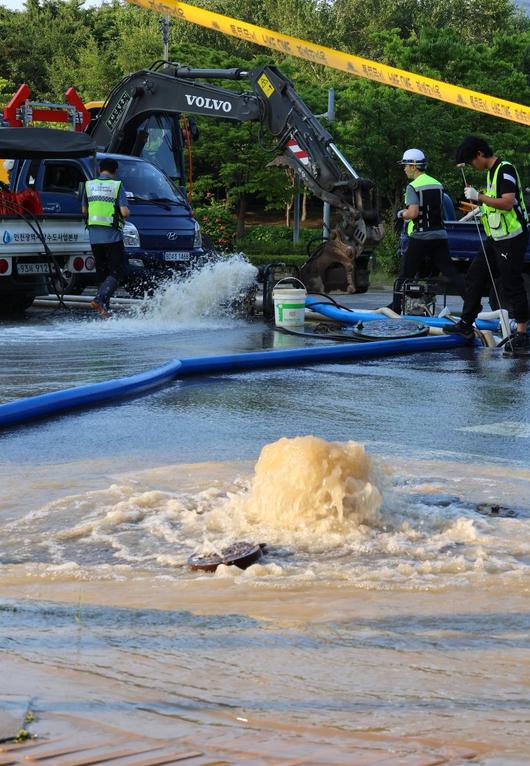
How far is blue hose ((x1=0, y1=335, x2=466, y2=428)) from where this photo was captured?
28.1ft

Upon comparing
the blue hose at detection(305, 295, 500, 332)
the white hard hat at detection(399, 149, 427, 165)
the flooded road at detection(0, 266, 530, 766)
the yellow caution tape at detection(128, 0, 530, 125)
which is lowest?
the flooded road at detection(0, 266, 530, 766)

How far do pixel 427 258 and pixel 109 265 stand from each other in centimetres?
422

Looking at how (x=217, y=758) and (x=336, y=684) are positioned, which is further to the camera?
(x=336, y=684)

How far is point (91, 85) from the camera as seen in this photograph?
5494cm

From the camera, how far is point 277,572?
4.69m

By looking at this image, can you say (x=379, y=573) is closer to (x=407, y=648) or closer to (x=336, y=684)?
(x=407, y=648)

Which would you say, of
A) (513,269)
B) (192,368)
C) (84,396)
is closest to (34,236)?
(192,368)

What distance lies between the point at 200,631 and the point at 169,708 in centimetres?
75

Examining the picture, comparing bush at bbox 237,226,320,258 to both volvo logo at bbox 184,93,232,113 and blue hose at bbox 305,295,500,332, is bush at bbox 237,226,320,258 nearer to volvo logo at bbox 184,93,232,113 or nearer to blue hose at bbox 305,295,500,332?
volvo logo at bbox 184,93,232,113

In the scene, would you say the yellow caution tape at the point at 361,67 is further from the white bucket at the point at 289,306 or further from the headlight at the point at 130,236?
the white bucket at the point at 289,306

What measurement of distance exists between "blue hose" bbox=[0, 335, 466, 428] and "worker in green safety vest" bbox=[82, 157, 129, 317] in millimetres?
4806

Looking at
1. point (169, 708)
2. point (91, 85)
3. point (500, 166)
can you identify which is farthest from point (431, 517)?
point (91, 85)

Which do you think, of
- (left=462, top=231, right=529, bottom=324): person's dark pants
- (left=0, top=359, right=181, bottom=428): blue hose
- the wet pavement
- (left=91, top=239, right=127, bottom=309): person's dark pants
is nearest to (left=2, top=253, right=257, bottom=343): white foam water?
(left=91, top=239, right=127, bottom=309): person's dark pants

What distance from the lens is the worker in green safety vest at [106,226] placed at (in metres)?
16.2
